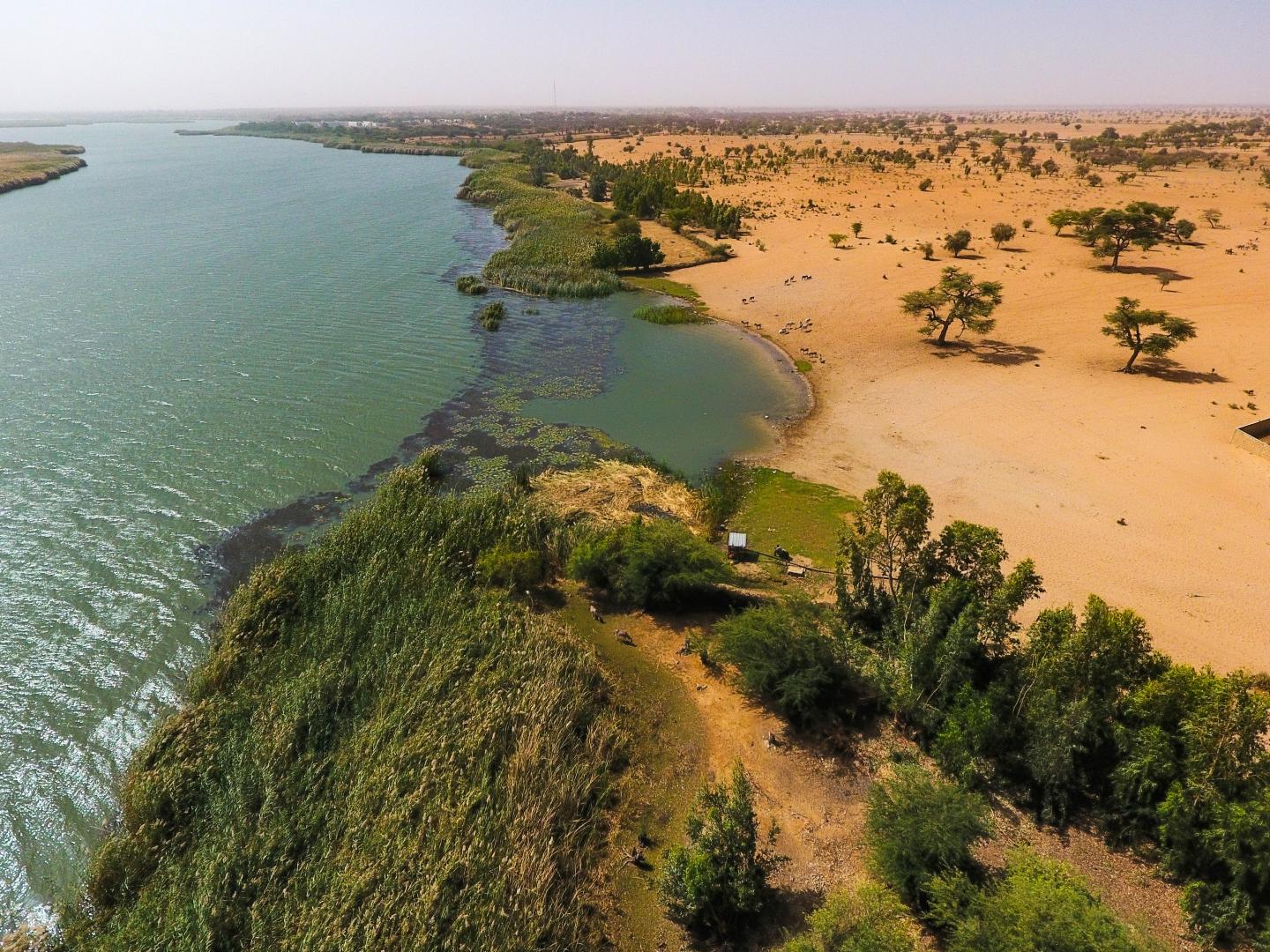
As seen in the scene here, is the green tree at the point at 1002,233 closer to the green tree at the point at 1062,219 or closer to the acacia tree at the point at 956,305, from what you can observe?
the green tree at the point at 1062,219

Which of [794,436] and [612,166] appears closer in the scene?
[794,436]

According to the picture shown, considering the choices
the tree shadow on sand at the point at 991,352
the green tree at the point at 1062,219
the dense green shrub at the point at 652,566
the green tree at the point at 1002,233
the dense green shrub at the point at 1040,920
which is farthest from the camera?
the green tree at the point at 1062,219

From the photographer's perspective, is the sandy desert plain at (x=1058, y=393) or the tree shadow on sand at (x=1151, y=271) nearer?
the sandy desert plain at (x=1058, y=393)

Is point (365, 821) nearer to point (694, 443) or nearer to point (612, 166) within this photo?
point (694, 443)

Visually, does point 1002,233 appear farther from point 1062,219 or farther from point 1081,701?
point 1081,701

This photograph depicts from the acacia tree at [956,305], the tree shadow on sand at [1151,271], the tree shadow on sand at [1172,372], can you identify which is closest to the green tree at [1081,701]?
the tree shadow on sand at [1172,372]

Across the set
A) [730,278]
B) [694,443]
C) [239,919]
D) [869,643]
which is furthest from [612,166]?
[239,919]

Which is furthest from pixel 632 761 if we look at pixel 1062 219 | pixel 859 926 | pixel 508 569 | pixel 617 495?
pixel 1062 219

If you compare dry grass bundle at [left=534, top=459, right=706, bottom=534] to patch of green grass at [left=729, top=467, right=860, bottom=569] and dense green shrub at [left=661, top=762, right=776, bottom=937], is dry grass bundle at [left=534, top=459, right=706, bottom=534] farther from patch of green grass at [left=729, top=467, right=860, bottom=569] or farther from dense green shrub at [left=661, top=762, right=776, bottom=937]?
dense green shrub at [left=661, top=762, right=776, bottom=937]
